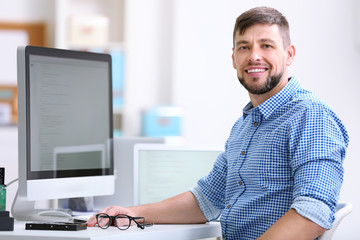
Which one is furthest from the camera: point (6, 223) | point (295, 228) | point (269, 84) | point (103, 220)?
point (269, 84)

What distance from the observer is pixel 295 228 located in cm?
149

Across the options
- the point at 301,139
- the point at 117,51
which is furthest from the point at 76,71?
the point at 117,51

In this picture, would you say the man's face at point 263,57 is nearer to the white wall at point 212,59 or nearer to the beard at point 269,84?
the beard at point 269,84

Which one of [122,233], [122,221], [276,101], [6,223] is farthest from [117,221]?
[276,101]

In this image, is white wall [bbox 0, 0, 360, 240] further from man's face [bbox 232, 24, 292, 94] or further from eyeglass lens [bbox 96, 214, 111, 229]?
eyeglass lens [bbox 96, 214, 111, 229]

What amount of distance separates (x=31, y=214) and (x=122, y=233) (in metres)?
0.56

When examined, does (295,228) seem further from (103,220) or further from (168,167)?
(168,167)

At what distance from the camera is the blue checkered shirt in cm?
151

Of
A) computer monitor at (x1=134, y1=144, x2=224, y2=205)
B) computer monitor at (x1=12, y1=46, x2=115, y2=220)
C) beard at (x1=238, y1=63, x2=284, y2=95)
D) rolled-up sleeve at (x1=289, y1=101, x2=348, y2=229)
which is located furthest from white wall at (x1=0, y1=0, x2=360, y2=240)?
rolled-up sleeve at (x1=289, y1=101, x2=348, y2=229)

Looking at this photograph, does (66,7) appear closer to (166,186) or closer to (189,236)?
(166,186)

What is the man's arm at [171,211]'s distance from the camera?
1.90 meters

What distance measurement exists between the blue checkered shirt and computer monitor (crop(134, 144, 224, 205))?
1.03 feet

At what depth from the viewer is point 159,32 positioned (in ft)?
15.6

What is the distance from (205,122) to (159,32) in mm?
821
